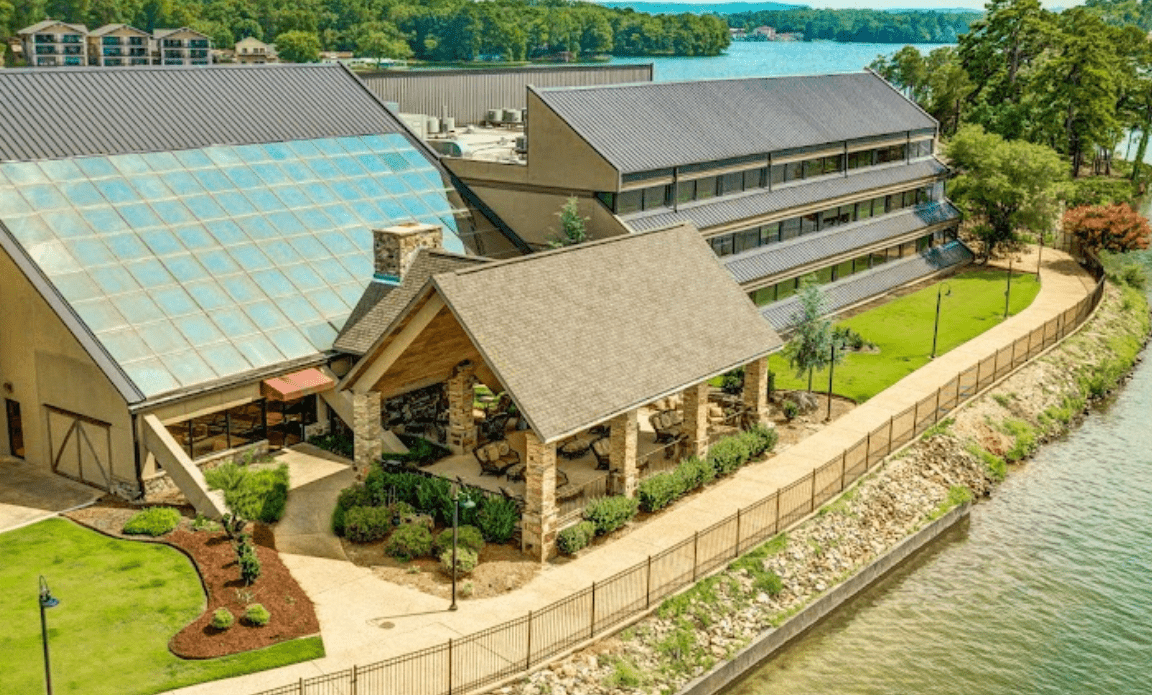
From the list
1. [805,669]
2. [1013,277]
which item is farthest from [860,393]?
[1013,277]

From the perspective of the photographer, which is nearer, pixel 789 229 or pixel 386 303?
pixel 386 303

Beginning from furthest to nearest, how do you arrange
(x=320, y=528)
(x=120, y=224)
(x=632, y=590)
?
(x=120, y=224) → (x=320, y=528) → (x=632, y=590)

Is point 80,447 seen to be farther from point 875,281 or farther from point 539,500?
point 875,281

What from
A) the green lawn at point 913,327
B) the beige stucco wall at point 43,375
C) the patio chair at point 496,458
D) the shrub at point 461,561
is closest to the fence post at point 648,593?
the shrub at point 461,561

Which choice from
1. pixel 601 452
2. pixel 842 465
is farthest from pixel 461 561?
pixel 842 465

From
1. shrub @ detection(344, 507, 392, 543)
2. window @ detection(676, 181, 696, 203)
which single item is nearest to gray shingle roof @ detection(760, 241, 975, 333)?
window @ detection(676, 181, 696, 203)

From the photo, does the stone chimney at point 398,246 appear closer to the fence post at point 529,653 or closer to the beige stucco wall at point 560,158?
the beige stucco wall at point 560,158

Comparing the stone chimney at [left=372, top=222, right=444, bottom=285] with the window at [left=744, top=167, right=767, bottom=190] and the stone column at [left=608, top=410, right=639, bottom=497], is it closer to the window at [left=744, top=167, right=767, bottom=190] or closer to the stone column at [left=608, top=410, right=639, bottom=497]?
the stone column at [left=608, top=410, right=639, bottom=497]

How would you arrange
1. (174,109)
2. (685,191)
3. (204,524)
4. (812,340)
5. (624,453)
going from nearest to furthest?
(204,524) < (624,453) < (174,109) < (812,340) < (685,191)

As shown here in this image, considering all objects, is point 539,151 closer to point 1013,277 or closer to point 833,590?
point 833,590
